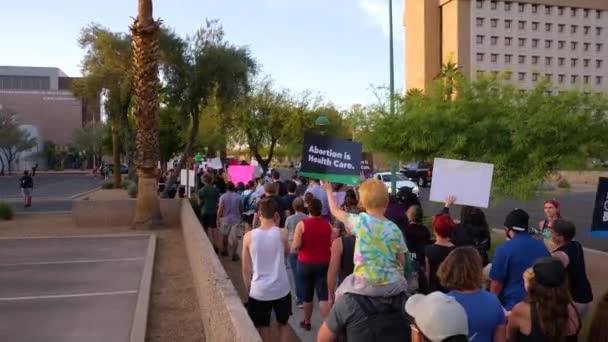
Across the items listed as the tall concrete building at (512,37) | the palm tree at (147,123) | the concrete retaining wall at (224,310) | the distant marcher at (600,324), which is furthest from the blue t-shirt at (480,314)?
the tall concrete building at (512,37)

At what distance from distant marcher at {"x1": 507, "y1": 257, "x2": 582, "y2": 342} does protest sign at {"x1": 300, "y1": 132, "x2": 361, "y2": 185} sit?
3273 mm

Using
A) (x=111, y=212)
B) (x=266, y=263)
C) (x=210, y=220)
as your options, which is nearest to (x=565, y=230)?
(x=266, y=263)

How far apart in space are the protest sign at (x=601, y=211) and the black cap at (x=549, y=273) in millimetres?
3650

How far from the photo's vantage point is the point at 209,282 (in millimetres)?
6348

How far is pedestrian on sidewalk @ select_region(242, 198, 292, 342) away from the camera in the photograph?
18.4 ft

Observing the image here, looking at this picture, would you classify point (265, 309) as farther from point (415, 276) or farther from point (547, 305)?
point (547, 305)

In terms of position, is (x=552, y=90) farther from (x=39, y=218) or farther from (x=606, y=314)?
(x=39, y=218)

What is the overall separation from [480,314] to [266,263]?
2419 mm

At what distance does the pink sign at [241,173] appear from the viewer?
56.1 feet

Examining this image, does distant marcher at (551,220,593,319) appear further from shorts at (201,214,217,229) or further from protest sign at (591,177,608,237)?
shorts at (201,214,217,229)

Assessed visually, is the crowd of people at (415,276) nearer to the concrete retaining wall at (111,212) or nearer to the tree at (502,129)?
the tree at (502,129)

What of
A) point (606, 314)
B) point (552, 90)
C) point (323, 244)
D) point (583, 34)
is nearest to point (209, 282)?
point (323, 244)

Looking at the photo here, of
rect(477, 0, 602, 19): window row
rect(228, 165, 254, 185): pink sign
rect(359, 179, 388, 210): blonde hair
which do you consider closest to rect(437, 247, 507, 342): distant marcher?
rect(359, 179, 388, 210): blonde hair

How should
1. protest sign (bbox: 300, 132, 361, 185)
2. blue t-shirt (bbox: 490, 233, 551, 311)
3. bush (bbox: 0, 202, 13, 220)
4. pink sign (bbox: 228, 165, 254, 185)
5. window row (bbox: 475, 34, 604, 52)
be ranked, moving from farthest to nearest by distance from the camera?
window row (bbox: 475, 34, 604, 52)
bush (bbox: 0, 202, 13, 220)
pink sign (bbox: 228, 165, 254, 185)
protest sign (bbox: 300, 132, 361, 185)
blue t-shirt (bbox: 490, 233, 551, 311)
